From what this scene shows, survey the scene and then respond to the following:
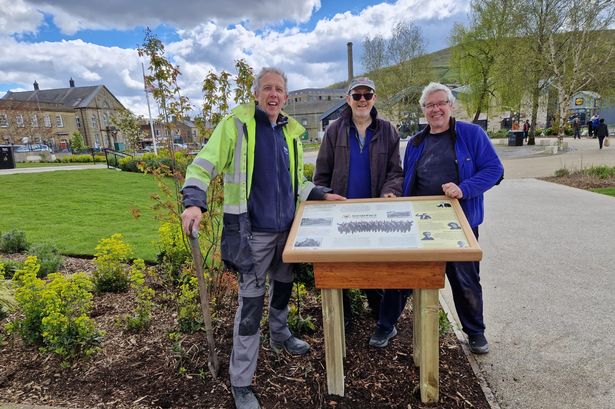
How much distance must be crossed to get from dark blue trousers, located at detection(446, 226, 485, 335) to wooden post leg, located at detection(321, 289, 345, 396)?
3.20ft

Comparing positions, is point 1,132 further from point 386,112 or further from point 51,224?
point 51,224

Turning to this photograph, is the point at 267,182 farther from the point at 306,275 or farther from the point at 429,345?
the point at 306,275

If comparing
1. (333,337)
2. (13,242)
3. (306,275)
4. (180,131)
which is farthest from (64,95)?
(333,337)

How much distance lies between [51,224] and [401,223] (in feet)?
24.7

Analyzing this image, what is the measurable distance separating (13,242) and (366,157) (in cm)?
561

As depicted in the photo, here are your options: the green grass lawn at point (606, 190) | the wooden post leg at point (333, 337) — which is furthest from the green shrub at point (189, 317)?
the green grass lawn at point (606, 190)

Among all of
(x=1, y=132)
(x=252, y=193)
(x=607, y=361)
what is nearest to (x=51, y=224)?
(x=252, y=193)

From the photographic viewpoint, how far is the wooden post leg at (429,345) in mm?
2285

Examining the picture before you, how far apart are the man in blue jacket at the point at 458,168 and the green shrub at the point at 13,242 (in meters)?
5.84

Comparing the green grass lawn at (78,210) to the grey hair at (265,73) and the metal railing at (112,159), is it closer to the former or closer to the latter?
the grey hair at (265,73)

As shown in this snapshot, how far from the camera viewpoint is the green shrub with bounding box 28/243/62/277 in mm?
4520

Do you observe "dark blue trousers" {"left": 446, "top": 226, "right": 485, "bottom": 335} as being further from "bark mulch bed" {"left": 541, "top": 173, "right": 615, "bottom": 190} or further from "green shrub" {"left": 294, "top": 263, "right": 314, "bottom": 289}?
"bark mulch bed" {"left": 541, "top": 173, "right": 615, "bottom": 190}

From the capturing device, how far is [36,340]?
2.97 m

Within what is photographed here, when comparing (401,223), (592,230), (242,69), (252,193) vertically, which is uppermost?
(242,69)
